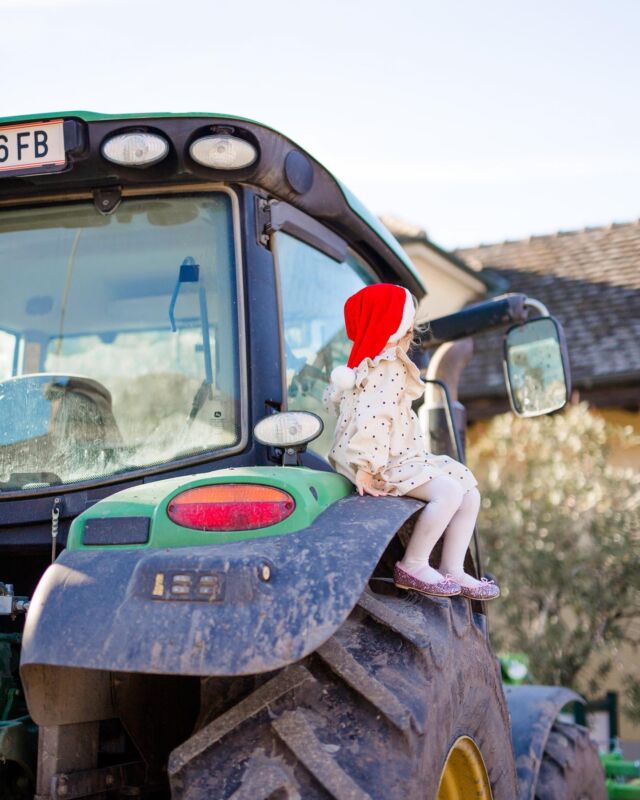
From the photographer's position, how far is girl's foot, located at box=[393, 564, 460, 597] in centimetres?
270

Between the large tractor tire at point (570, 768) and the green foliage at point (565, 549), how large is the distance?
5.25 m

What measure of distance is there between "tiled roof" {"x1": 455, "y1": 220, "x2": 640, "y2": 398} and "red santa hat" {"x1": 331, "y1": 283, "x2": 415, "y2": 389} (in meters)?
8.32

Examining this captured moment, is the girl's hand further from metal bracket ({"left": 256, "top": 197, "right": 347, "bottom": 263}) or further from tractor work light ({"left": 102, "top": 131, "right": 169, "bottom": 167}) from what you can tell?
tractor work light ({"left": 102, "top": 131, "right": 169, "bottom": 167})

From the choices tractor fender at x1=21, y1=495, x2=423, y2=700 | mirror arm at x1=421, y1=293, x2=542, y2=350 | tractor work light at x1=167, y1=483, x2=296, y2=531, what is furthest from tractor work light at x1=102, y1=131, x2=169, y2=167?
mirror arm at x1=421, y1=293, x2=542, y2=350

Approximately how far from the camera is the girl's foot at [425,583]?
2.70 m

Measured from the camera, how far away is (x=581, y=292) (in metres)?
14.4

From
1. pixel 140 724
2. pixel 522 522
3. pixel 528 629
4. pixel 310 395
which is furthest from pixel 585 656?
pixel 140 724

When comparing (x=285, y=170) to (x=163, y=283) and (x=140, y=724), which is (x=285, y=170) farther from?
(x=140, y=724)

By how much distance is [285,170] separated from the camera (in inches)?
121

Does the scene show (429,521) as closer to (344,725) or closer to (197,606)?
(344,725)

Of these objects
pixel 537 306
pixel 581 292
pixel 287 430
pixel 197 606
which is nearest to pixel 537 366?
pixel 537 306

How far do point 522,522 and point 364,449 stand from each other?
762 centimetres

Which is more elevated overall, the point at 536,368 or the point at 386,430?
the point at 536,368

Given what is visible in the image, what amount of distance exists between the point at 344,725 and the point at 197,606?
38 centimetres
